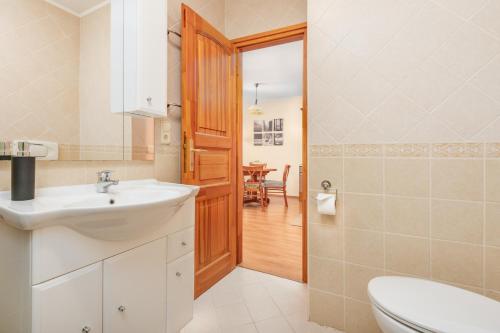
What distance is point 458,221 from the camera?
1170 millimetres

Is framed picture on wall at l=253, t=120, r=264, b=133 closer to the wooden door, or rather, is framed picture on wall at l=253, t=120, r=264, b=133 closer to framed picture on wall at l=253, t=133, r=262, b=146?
framed picture on wall at l=253, t=133, r=262, b=146

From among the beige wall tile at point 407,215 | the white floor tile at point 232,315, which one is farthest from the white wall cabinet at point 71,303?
the beige wall tile at point 407,215

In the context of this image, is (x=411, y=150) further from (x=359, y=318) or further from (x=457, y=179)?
(x=359, y=318)

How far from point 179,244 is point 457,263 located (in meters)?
1.37

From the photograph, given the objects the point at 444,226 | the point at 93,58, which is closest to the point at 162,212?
the point at 93,58

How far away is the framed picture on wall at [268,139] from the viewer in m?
6.37

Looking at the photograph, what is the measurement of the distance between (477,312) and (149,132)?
1.73 metres

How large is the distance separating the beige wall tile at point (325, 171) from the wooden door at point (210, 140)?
78cm

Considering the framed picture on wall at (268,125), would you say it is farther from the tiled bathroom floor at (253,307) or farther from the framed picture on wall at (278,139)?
the tiled bathroom floor at (253,307)

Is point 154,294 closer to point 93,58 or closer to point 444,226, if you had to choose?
point 93,58

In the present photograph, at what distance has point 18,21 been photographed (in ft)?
3.29

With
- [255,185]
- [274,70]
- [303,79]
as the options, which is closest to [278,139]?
[255,185]

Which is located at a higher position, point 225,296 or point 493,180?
point 493,180

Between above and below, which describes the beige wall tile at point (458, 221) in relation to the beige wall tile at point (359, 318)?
above
